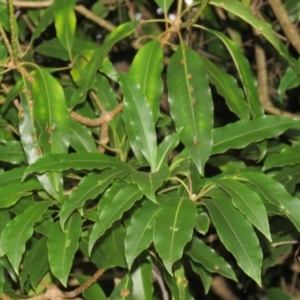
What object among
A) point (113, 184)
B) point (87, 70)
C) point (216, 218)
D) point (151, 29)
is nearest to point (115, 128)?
point (87, 70)

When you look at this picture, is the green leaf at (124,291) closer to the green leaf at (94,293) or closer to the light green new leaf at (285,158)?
the green leaf at (94,293)

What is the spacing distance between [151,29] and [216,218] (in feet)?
4.09

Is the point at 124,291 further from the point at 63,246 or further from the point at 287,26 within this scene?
the point at 287,26

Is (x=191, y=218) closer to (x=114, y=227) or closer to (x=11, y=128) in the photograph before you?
(x=114, y=227)

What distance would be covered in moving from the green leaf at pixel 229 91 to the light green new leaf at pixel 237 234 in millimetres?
230

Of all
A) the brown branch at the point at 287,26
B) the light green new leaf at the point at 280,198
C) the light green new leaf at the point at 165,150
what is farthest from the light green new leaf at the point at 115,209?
the brown branch at the point at 287,26

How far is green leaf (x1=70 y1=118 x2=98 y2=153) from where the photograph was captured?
169 cm

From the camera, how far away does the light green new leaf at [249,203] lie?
1278mm

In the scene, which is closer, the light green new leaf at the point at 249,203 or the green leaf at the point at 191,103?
the light green new leaf at the point at 249,203

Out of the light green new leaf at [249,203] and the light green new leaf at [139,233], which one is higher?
the light green new leaf at [249,203]

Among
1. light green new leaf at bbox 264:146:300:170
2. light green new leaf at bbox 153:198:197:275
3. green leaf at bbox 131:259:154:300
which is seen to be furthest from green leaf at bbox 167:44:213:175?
green leaf at bbox 131:259:154:300

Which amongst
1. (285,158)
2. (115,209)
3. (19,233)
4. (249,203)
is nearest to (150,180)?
(115,209)

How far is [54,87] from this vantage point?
156 cm

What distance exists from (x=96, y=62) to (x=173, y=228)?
476 millimetres
